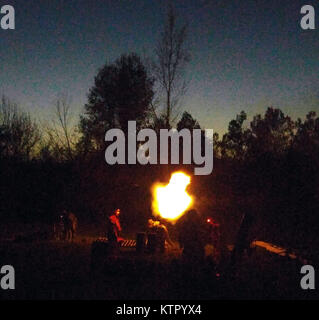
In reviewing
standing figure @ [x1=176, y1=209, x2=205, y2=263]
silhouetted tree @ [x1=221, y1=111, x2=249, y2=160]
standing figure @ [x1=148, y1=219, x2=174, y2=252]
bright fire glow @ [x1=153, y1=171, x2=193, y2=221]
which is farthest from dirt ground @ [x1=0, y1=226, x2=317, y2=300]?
silhouetted tree @ [x1=221, y1=111, x2=249, y2=160]

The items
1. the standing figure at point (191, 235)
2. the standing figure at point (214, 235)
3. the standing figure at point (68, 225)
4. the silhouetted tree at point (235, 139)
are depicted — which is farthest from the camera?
the silhouetted tree at point (235, 139)

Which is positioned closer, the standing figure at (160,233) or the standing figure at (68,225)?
the standing figure at (160,233)

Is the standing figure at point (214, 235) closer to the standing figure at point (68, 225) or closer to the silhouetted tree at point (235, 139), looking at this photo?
the standing figure at point (68, 225)

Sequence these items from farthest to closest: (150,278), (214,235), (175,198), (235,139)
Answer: (235,139) → (214,235) → (175,198) → (150,278)

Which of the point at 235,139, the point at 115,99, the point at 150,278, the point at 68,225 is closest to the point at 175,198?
the point at 150,278

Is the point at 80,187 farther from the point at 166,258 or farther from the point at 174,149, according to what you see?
the point at 166,258

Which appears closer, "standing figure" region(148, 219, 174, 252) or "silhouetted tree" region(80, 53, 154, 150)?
"standing figure" region(148, 219, 174, 252)

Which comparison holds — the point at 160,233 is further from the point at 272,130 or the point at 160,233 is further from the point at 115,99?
the point at 272,130

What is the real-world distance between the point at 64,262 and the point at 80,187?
16.5 metres

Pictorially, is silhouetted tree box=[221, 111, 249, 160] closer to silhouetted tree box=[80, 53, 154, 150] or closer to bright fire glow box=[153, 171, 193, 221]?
silhouetted tree box=[80, 53, 154, 150]

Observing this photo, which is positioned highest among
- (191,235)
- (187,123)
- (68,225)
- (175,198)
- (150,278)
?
(187,123)

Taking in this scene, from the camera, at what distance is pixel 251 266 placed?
12281 mm

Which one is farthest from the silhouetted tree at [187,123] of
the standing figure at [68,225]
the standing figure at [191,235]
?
the standing figure at [191,235]
